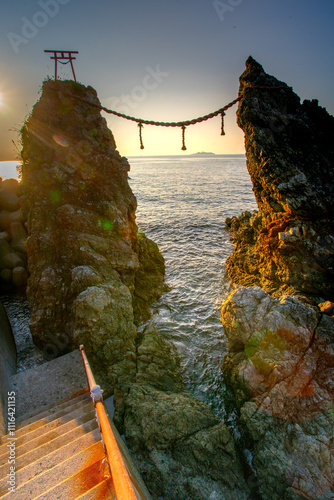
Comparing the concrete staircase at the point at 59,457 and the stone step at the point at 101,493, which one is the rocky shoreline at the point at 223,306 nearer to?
the concrete staircase at the point at 59,457

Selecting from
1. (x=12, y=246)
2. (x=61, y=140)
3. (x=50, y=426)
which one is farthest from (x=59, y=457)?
(x=61, y=140)

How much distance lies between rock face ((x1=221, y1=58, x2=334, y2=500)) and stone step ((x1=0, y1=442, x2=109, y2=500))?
3.72 metres

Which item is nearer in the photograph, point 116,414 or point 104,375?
point 116,414

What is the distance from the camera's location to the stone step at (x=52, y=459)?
10.8ft

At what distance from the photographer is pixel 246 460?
5105 millimetres

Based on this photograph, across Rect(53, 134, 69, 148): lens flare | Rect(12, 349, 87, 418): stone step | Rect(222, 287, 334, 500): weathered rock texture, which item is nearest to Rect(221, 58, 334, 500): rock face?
Rect(222, 287, 334, 500): weathered rock texture

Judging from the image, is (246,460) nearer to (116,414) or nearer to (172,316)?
(116,414)

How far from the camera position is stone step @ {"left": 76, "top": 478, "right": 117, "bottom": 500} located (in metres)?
2.79

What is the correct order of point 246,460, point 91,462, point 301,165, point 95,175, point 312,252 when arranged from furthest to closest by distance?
point 95,175 < point 301,165 < point 312,252 < point 246,460 < point 91,462

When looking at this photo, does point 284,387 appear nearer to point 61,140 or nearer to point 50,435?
point 50,435

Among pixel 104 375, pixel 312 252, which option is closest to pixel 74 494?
pixel 104 375

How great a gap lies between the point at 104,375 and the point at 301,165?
35.3 ft

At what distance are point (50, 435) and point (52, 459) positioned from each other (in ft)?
2.45

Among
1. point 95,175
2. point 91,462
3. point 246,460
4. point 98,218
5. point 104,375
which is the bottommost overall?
point 246,460
